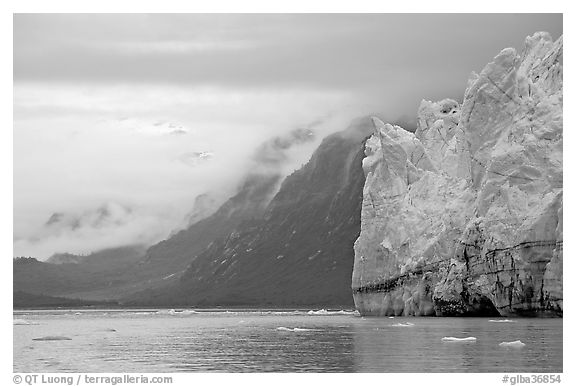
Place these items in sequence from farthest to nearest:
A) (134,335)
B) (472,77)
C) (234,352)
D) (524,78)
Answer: (472,77)
(524,78)
(134,335)
(234,352)

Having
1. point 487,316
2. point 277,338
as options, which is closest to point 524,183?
point 487,316

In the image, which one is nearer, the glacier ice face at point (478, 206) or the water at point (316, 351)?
the water at point (316, 351)

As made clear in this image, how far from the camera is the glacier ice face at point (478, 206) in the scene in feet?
230

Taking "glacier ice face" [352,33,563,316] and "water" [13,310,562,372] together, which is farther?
"glacier ice face" [352,33,563,316]

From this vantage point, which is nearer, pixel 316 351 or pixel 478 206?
pixel 316 351

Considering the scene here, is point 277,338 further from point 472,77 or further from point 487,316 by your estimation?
point 472,77

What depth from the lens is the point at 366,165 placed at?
98.2 metres

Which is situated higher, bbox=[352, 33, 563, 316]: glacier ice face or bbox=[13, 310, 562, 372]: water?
bbox=[352, 33, 563, 316]: glacier ice face

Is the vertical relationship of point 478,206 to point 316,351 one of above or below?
above

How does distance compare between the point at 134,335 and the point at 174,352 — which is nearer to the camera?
the point at 174,352

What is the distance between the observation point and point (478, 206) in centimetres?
7506

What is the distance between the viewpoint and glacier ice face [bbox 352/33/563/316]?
7025 centimetres

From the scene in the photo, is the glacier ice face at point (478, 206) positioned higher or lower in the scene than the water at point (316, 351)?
higher
